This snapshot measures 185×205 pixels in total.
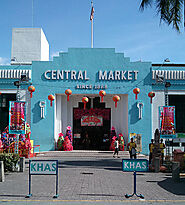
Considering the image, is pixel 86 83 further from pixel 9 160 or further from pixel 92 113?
pixel 9 160

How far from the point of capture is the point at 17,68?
80.8ft

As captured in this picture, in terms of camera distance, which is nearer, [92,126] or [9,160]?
[9,160]

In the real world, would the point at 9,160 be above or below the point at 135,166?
below

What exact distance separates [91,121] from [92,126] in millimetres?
517

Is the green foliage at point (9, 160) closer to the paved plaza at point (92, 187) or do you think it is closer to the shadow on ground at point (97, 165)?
the paved plaza at point (92, 187)

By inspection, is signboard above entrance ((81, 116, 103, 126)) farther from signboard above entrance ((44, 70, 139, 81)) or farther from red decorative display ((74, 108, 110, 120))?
signboard above entrance ((44, 70, 139, 81))

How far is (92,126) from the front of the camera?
26.2 metres

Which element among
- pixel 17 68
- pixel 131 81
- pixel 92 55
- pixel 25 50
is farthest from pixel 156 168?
pixel 25 50

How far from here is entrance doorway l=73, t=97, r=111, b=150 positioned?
26062 mm

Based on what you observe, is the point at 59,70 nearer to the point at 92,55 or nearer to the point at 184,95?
the point at 92,55

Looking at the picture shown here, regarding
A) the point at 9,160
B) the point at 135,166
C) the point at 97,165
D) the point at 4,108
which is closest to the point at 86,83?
the point at 4,108

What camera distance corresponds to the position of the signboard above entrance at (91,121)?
26.1m

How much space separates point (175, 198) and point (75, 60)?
17648mm

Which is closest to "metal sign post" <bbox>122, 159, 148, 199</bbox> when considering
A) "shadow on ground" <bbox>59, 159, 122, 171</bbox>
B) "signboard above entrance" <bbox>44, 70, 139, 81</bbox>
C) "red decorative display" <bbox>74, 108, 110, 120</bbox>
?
"shadow on ground" <bbox>59, 159, 122, 171</bbox>
